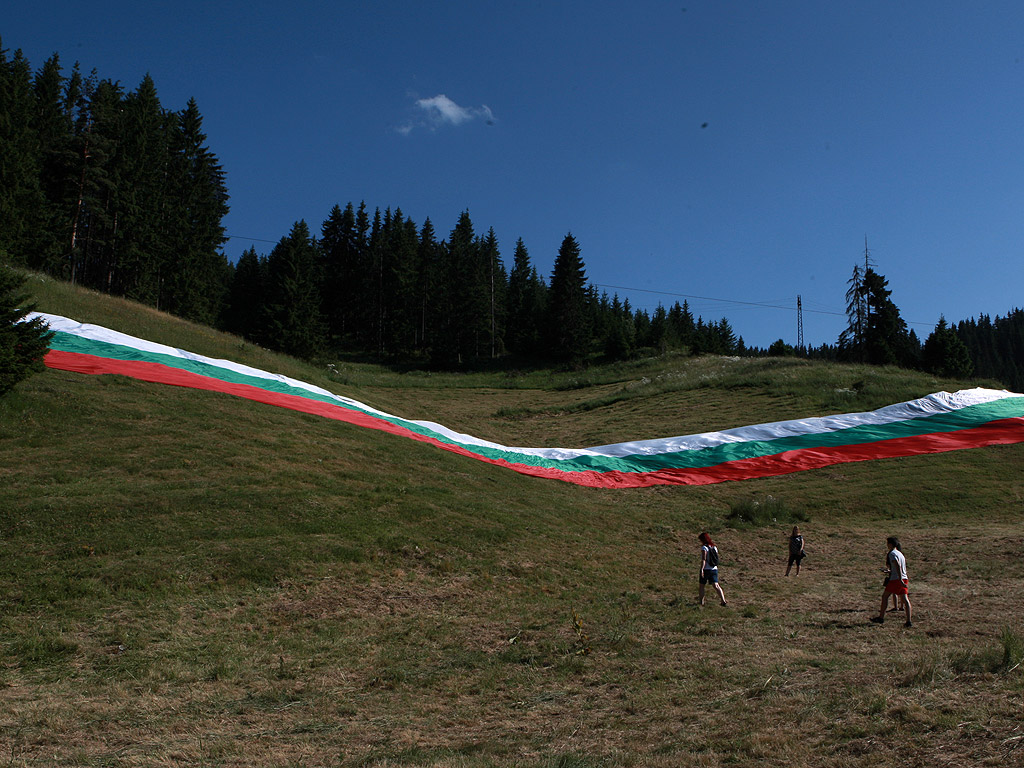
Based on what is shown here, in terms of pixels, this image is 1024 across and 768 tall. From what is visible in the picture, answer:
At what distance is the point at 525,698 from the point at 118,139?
60.7 metres

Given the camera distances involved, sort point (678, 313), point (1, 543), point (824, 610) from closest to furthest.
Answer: point (1, 543) < point (824, 610) < point (678, 313)

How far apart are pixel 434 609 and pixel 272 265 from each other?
7911cm

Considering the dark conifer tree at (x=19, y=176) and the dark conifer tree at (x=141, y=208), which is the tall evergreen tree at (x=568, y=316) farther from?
the dark conifer tree at (x=19, y=176)

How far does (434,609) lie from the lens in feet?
38.6

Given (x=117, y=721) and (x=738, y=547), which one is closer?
(x=117, y=721)

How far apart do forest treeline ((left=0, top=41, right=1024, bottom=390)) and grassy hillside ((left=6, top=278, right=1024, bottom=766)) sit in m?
25.8

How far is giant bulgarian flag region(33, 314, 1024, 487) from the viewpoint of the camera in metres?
24.0

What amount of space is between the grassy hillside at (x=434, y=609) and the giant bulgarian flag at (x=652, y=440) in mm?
1887

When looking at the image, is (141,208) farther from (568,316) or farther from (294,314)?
(568,316)

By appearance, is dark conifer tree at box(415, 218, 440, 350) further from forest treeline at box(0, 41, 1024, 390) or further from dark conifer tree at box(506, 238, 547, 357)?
dark conifer tree at box(506, 238, 547, 357)

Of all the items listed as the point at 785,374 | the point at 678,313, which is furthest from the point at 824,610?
the point at 678,313

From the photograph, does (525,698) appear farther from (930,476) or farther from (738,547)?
(930,476)

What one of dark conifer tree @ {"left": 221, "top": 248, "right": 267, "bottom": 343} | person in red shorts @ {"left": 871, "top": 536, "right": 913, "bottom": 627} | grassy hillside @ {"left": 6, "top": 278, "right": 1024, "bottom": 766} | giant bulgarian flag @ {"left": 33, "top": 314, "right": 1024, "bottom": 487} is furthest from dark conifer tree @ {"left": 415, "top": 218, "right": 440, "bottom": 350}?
person in red shorts @ {"left": 871, "top": 536, "right": 913, "bottom": 627}

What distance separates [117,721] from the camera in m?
6.78
